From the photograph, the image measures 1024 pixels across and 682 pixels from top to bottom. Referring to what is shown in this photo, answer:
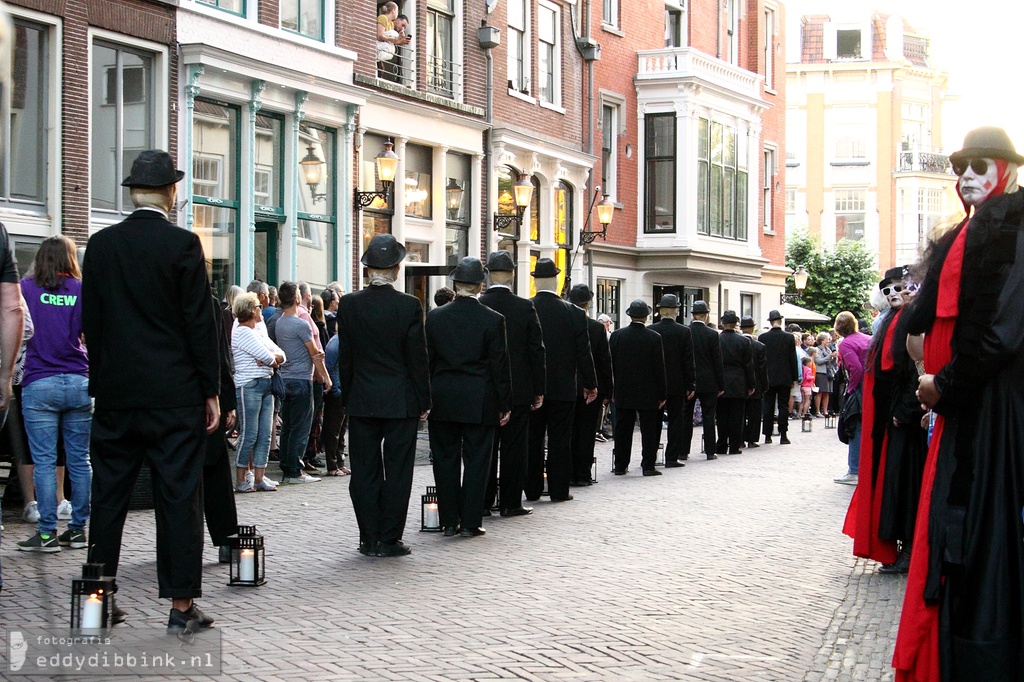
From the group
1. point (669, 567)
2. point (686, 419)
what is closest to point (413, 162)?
point (686, 419)

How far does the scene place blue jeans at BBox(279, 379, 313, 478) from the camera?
13508 millimetres

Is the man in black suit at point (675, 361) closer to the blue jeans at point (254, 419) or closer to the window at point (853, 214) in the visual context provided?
the blue jeans at point (254, 419)

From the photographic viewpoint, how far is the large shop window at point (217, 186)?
18812mm

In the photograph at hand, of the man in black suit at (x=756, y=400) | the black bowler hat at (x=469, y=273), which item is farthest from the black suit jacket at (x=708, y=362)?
the black bowler hat at (x=469, y=273)

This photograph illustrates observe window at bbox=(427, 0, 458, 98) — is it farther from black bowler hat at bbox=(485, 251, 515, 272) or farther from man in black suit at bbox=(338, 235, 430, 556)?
man in black suit at bbox=(338, 235, 430, 556)

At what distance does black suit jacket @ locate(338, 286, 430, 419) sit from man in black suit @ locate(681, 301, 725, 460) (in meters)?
9.77

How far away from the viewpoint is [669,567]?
9195 millimetres

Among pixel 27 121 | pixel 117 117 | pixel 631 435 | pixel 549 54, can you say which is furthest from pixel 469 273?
pixel 549 54

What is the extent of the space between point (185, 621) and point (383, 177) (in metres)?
15.8

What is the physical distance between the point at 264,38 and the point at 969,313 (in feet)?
51.8

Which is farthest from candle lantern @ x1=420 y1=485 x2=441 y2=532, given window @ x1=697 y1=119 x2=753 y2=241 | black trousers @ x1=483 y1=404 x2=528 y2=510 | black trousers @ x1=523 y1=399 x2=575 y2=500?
window @ x1=697 y1=119 x2=753 y2=241

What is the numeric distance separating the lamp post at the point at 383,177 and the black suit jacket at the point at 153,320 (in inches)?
598

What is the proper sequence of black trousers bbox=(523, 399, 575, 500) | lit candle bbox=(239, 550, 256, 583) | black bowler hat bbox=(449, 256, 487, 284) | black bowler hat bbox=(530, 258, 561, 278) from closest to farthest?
1. lit candle bbox=(239, 550, 256, 583)
2. black bowler hat bbox=(449, 256, 487, 284)
3. black trousers bbox=(523, 399, 575, 500)
4. black bowler hat bbox=(530, 258, 561, 278)

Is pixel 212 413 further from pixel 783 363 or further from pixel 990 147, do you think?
pixel 783 363
